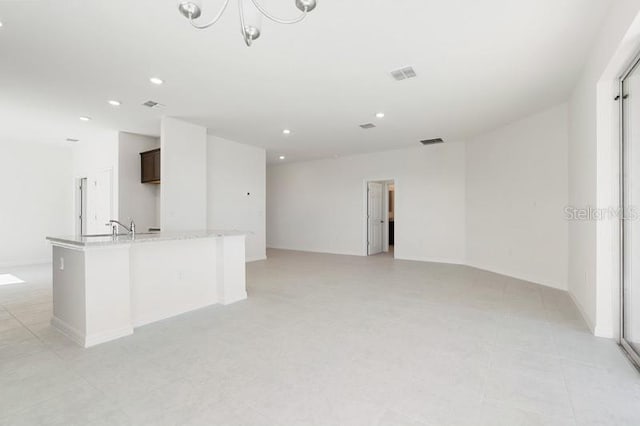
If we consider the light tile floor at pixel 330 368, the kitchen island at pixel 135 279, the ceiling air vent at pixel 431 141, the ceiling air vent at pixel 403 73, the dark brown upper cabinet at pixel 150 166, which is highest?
the ceiling air vent at pixel 431 141

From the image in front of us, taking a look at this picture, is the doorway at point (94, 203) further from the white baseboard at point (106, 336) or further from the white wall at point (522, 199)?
the white wall at point (522, 199)

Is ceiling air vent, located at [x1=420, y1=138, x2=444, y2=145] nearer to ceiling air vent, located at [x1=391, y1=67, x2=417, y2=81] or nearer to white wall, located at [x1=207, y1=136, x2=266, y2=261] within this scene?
ceiling air vent, located at [x1=391, y1=67, x2=417, y2=81]

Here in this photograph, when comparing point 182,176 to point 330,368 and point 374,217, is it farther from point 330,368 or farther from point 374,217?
point 374,217

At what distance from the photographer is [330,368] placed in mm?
2357

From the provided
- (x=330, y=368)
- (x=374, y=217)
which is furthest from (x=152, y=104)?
(x=374, y=217)

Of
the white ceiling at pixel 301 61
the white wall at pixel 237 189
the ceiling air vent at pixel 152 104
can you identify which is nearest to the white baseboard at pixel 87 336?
the white ceiling at pixel 301 61

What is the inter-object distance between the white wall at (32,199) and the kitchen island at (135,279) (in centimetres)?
555

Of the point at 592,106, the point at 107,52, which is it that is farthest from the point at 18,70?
the point at 592,106

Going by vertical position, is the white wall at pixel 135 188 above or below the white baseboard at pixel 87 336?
above

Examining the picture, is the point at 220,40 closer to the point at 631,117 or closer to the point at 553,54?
the point at 553,54

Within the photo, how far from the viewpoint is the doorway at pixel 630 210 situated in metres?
2.63

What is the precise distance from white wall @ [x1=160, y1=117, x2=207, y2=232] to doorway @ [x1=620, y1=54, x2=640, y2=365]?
5829mm

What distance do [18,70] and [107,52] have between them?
52.8 inches

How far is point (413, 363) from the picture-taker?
2.43 m
